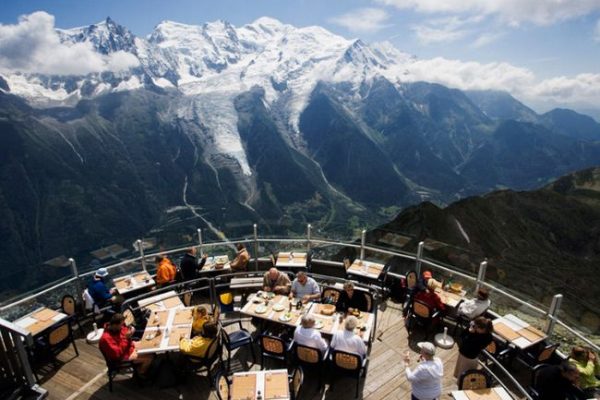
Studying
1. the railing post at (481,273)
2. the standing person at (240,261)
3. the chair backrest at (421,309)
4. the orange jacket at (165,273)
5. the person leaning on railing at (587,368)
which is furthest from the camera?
the standing person at (240,261)

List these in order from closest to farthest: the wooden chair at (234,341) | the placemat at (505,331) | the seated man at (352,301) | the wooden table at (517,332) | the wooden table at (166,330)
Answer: the wooden table at (166,330) < the wooden chair at (234,341) < the wooden table at (517,332) < the placemat at (505,331) < the seated man at (352,301)

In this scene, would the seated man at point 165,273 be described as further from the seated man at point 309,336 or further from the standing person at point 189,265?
the seated man at point 309,336

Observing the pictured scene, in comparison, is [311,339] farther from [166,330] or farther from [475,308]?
[475,308]

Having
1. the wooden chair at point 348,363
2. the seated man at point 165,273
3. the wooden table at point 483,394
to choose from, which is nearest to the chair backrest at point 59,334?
the seated man at point 165,273

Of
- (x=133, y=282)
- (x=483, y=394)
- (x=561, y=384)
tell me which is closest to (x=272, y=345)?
(x=483, y=394)

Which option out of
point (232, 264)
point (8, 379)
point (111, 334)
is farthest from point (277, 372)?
point (232, 264)

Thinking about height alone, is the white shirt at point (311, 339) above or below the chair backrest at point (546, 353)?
above

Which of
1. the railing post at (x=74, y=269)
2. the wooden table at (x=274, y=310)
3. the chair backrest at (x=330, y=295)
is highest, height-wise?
the railing post at (x=74, y=269)

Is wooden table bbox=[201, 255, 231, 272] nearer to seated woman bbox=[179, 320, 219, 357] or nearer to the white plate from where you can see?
the white plate

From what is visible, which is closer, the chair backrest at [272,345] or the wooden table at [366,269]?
the chair backrest at [272,345]
